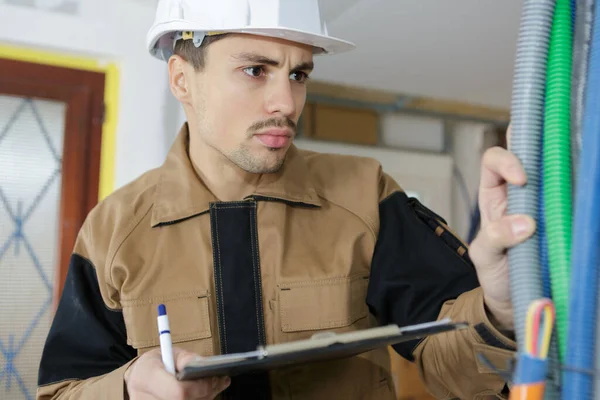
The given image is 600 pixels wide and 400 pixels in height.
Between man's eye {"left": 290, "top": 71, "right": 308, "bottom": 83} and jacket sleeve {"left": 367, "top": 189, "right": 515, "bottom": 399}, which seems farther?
man's eye {"left": 290, "top": 71, "right": 308, "bottom": 83}

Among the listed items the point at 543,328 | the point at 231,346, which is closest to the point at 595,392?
the point at 543,328

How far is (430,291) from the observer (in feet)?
3.25

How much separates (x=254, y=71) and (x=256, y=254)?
354 millimetres

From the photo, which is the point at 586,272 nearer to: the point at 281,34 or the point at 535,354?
the point at 535,354

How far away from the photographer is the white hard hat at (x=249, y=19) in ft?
3.49

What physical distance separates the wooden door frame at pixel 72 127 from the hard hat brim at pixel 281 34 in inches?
45.8

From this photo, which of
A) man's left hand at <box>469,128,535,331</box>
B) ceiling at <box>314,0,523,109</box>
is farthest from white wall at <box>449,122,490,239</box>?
man's left hand at <box>469,128,535,331</box>

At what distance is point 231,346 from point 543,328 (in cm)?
68

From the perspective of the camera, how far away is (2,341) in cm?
212

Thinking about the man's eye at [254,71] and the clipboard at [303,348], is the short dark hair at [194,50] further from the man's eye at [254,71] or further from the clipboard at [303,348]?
the clipboard at [303,348]

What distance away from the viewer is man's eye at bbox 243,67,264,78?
1.09 meters

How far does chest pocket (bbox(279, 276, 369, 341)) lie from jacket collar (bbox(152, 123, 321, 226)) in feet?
0.56

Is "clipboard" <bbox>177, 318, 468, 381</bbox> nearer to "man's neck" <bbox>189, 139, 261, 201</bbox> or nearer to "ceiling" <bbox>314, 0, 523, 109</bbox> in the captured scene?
"man's neck" <bbox>189, 139, 261, 201</bbox>

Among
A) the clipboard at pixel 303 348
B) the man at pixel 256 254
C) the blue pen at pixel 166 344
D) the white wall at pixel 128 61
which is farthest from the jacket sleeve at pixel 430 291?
the white wall at pixel 128 61
